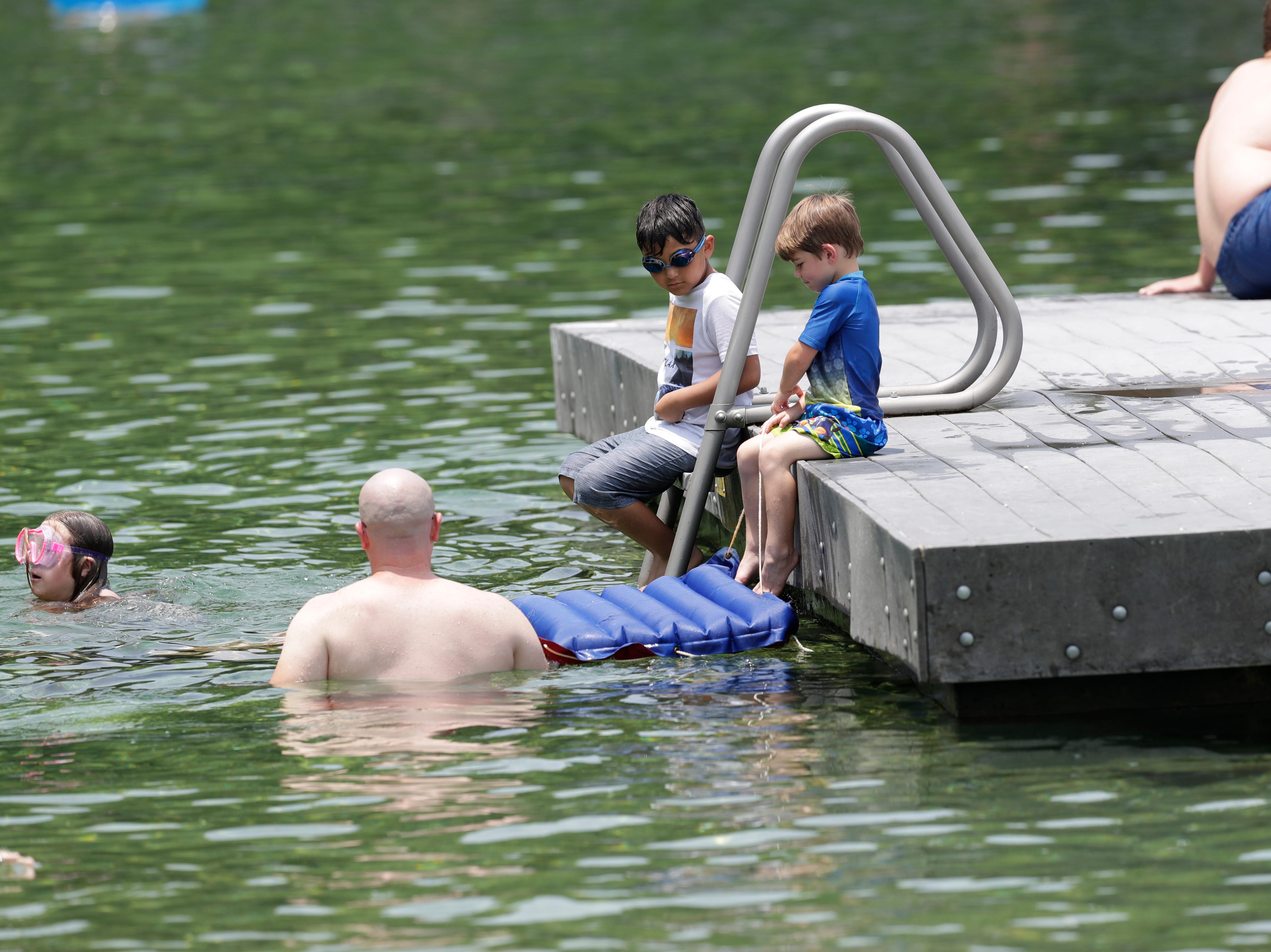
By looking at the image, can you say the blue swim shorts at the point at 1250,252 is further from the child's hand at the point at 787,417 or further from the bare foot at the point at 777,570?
the bare foot at the point at 777,570

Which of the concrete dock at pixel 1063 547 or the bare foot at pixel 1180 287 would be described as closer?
the concrete dock at pixel 1063 547

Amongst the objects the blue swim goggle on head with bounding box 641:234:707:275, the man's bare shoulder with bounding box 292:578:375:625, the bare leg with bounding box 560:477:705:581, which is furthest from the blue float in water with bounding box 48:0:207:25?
the man's bare shoulder with bounding box 292:578:375:625

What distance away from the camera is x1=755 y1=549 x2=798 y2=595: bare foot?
746 centimetres

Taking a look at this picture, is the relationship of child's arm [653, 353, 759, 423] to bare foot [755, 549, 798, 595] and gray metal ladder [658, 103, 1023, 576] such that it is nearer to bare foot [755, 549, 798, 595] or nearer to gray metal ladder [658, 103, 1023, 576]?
gray metal ladder [658, 103, 1023, 576]

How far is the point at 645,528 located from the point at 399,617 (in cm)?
207

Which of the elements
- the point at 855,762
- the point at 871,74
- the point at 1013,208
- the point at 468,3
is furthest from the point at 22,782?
the point at 468,3

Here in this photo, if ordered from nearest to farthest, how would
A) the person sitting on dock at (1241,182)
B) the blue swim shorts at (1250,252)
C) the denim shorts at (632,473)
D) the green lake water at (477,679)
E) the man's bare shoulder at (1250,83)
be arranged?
the green lake water at (477,679), the denim shorts at (632,473), the blue swim shorts at (1250,252), the person sitting on dock at (1241,182), the man's bare shoulder at (1250,83)

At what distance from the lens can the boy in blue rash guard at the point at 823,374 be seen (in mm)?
7234

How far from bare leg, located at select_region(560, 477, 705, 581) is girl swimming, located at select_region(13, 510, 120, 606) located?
1995 millimetres

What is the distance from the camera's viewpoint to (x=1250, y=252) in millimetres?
10328

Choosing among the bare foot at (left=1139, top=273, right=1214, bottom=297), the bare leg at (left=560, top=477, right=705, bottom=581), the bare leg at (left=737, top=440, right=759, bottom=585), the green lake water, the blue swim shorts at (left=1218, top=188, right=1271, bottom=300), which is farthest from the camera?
the bare foot at (left=1139, top=273, right=1214, bottom=297)

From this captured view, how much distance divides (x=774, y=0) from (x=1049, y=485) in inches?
1884

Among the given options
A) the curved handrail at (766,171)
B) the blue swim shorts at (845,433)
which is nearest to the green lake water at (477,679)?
the blue swim shorts at (845,433)

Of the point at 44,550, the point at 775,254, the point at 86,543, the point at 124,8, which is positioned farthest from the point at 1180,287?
the point at 124,8
